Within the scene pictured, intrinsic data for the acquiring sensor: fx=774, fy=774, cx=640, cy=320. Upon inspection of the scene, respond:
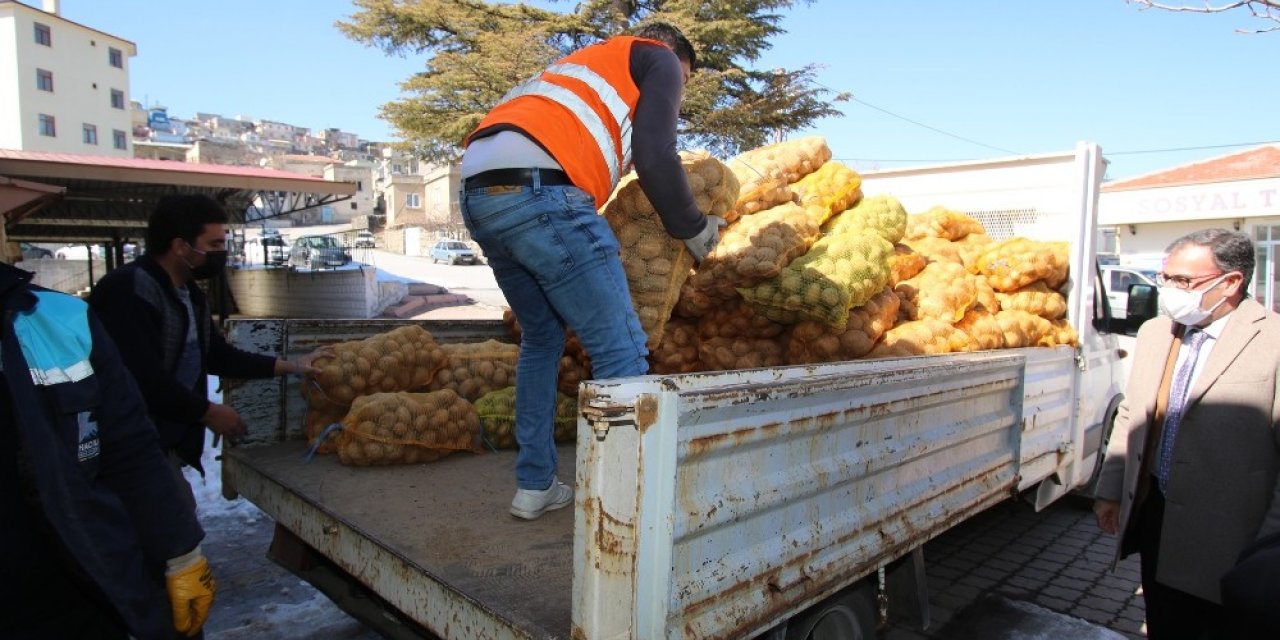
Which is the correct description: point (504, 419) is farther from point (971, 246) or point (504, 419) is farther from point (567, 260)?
point (971, 246)

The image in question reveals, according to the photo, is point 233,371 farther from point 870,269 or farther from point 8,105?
point 8,105

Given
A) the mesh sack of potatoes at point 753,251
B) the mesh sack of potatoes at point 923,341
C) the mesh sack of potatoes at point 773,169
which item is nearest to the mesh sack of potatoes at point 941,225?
the mesh sack of potatoes at point 773,169

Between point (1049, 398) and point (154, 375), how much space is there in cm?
391

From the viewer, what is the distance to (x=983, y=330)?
159 inches

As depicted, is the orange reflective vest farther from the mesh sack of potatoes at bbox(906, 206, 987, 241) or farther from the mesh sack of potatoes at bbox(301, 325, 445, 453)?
the mesh sack of potatoes at bbox(906, 206, 987, 241)

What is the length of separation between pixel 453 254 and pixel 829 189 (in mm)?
39587

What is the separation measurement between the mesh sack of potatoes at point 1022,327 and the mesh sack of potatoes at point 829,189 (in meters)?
1.06

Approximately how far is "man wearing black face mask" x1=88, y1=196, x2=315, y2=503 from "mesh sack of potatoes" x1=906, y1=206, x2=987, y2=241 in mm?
3686

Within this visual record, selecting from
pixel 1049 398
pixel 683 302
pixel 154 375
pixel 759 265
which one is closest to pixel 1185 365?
pixel 1049 398

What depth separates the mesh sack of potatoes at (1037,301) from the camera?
4.35 meters

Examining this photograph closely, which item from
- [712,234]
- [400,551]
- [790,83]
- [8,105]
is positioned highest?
[8,105]

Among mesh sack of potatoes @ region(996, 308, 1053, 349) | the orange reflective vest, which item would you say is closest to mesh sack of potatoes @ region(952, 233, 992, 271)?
mesh sack of potatoes @ region(996, 308, 1053, 349)

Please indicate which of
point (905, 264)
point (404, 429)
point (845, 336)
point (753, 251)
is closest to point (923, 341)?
point (845, 336)

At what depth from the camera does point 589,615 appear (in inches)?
64.4
